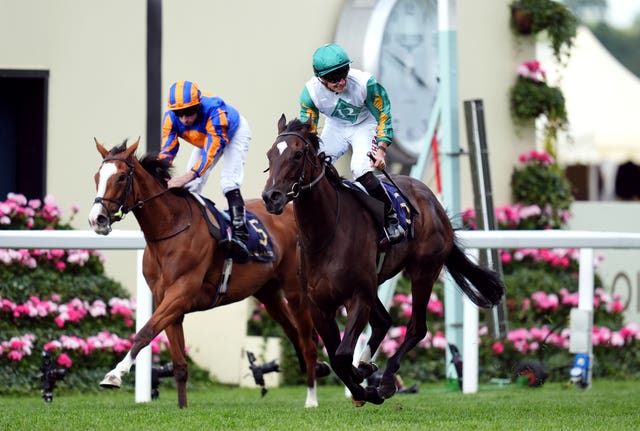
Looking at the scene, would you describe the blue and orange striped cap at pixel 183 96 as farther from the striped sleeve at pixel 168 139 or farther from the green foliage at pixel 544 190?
the green foliage at pixel 544 190

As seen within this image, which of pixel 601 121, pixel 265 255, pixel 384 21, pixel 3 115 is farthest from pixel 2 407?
pixel 601 121

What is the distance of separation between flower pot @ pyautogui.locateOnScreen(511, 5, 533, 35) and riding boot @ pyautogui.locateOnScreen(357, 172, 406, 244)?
646 cm

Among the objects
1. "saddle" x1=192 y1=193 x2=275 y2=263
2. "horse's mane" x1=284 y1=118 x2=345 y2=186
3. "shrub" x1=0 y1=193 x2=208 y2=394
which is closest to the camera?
"horse's mane" x1=284 y1=118 x2=345 y2=186

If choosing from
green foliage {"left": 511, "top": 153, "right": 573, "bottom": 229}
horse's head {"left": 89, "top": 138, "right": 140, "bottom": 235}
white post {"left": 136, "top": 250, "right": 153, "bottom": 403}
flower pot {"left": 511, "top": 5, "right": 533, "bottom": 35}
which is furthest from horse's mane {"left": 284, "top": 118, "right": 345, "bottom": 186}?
flower pot {"left": 511, "top": 5, "right": 533, "bottom": 35}

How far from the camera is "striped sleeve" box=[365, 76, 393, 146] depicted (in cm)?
799

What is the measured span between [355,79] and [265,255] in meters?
1.59

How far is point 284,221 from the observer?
31.0ft

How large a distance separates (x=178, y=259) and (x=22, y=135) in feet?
12.3

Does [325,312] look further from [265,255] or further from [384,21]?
[384,21]

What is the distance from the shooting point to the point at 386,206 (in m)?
7.99

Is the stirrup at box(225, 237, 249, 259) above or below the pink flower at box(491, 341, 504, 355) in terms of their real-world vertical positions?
above

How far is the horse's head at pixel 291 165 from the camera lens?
23.4 feet

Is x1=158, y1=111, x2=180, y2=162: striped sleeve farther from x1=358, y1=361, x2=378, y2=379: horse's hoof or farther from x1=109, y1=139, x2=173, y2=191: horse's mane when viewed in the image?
x1=358, y1=361, x2=378, y2=379: horse's hoof

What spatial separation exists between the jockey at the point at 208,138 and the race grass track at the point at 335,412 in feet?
3.90
